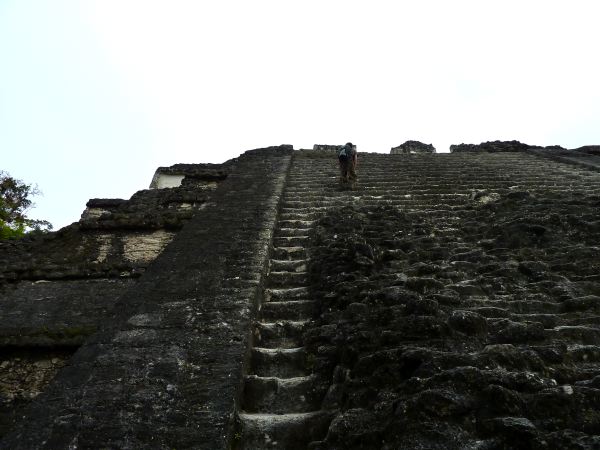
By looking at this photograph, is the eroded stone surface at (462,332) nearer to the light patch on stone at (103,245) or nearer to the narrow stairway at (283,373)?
the narrow stairway at (283,373)

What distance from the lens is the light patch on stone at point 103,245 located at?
4582mm

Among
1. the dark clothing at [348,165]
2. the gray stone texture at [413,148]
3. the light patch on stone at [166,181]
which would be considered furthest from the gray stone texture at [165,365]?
the gray stone texture at [413,148]

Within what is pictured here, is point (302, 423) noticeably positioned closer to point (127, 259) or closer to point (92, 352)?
point (92, 352)

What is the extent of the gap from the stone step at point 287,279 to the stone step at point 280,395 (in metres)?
1.17

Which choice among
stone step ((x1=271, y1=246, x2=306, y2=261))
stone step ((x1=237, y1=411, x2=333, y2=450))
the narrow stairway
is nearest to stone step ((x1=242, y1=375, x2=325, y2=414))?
the narrow stairway

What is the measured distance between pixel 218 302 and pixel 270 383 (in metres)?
0.75

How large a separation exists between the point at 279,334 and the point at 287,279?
78 centimetres

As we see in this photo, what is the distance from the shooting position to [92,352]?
2596mm

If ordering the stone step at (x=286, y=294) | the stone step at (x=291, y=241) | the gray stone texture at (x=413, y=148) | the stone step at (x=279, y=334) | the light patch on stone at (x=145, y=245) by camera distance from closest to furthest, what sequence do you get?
1. the stone step at (x=279, y=334)
2. the stone step at (x=286, y=294)
3. the stone step at (x=291, y=241)
4. the light patch on stone at (x=145, y=245)
5. the gray stone texture at (x=413, y=148)

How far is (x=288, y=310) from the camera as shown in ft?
10.4

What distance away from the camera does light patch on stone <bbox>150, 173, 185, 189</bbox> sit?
792 centimetres

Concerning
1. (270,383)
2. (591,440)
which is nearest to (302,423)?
(270,383)

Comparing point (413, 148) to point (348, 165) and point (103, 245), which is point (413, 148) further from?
point (103, 245)

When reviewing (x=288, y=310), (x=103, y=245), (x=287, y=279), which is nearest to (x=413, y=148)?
(x=103, y=245)
